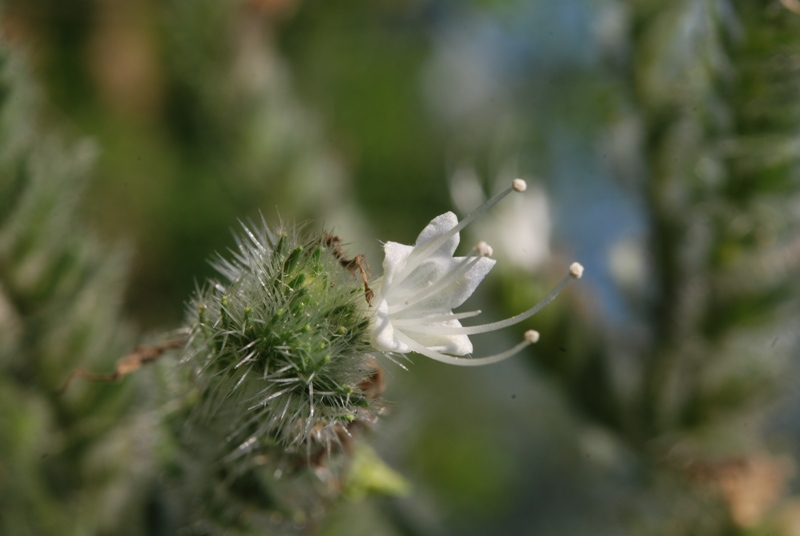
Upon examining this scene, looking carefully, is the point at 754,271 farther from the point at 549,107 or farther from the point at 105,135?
the point at 105,135

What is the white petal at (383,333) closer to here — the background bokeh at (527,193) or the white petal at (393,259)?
the white petal at (393,259)

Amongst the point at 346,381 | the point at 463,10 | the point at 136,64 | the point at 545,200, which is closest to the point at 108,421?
the point at 346,381

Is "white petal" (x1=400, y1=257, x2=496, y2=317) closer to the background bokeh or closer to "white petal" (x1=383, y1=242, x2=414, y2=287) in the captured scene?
"white petal" (x1=383, y1=242, x2=414, y2=287)

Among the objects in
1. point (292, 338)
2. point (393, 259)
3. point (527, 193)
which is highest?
point (527, 193)

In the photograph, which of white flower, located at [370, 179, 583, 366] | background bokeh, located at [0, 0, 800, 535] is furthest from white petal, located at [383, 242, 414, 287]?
background bokeh, located at [0, 0, 800, 535]

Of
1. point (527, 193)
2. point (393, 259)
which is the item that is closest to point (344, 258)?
point (393, 259)

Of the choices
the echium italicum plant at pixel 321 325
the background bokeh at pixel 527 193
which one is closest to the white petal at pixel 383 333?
the echium italicum plant at pixel 321 325

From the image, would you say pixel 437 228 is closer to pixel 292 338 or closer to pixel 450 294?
pixel 450 294
